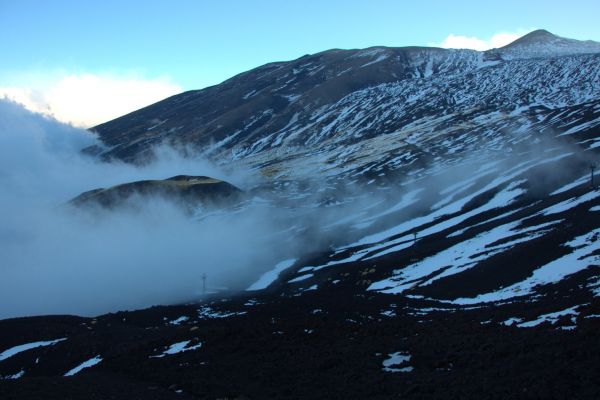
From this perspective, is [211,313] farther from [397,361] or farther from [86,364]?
[397,361]

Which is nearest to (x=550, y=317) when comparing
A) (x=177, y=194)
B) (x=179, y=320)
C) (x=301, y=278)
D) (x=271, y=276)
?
(x=179, y=320)

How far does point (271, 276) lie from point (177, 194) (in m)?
94.0

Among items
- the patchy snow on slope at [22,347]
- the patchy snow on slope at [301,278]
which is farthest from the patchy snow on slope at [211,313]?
the patchy snow on slope at [301,278]

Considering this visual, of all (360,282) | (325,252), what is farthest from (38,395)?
(325,252)

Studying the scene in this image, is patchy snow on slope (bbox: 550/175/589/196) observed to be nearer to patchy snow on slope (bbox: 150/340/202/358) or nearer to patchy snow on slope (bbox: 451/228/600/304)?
patchy snow on slope (bbox: 451/228/600/304)

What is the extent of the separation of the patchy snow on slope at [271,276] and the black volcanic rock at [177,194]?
255 feet

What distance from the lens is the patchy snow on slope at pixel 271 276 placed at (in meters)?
98.0

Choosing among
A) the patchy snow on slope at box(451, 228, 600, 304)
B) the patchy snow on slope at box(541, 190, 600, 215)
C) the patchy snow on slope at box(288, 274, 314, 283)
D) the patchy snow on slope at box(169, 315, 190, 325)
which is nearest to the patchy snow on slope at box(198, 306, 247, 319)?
the patchy snow on slope at box(169, 315, 190, 325)

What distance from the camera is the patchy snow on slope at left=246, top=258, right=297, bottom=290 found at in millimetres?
98000

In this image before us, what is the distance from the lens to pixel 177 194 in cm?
18862

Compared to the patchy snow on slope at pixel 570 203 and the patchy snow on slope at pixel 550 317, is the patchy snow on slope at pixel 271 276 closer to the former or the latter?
the patchy snow on slope at pixel 570 203

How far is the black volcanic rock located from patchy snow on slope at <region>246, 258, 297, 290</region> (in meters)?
77.8

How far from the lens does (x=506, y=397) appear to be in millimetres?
19812

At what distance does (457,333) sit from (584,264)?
2759cm
